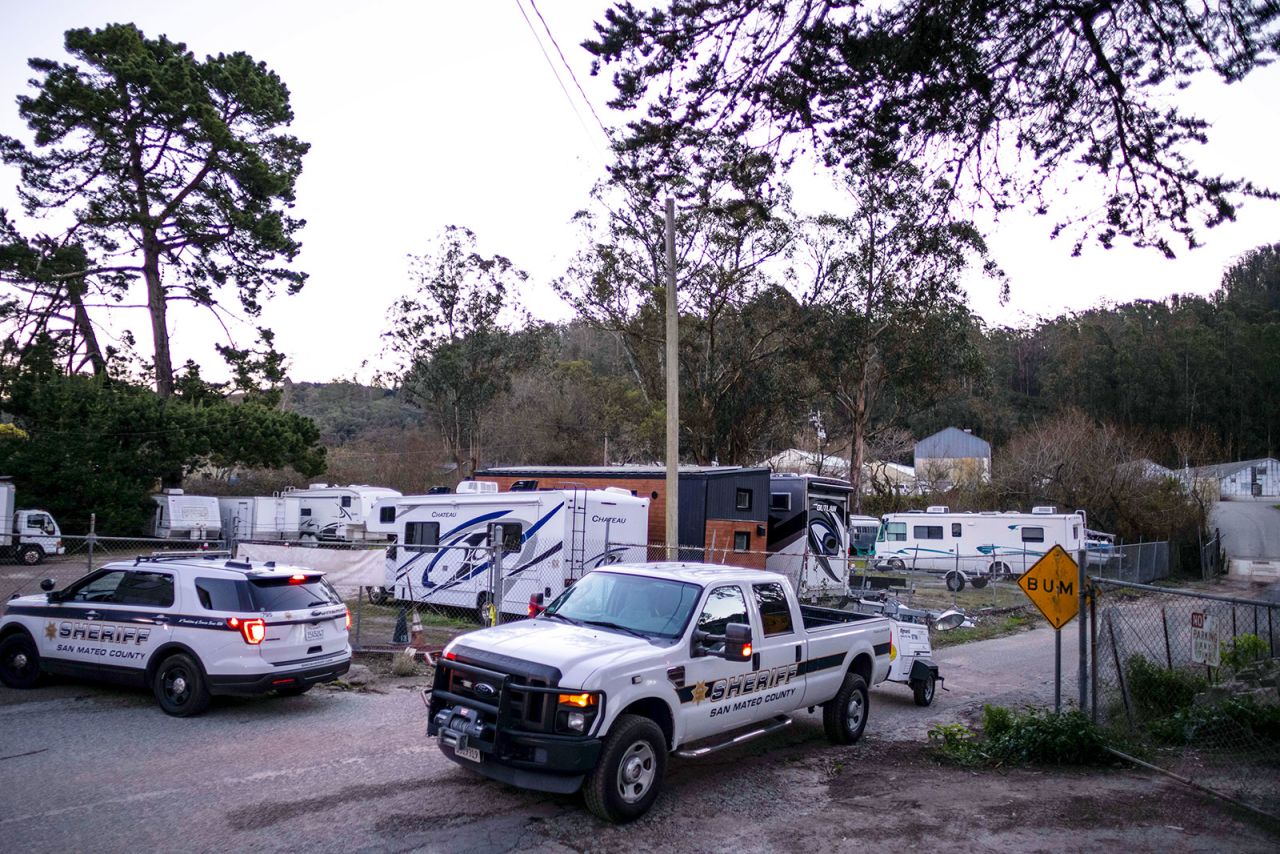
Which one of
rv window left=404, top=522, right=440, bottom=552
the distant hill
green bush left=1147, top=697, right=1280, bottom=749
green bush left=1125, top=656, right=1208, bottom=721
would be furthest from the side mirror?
the distant hill

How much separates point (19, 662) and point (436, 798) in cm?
646

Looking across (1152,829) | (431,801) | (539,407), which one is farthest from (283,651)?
(539,407)

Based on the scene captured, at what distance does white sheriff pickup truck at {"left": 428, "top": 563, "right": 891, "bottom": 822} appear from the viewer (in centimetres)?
647

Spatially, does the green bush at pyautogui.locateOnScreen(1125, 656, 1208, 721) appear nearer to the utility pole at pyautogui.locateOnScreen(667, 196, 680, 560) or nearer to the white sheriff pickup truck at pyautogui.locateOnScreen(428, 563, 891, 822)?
the white sheriff pickup truck at pyautogui.locateOnScreen(428, 563, 891, 822)

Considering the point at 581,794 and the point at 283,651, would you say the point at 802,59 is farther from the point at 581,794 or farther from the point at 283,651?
the point at 283,651

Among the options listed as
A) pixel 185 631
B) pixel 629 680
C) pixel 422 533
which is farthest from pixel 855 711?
pixel 422 533

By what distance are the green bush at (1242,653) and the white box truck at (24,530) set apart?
30.0 m

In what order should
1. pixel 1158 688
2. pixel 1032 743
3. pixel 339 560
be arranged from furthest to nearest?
pixel 339 560 < pixel 1158 688 < pixel 1032 743

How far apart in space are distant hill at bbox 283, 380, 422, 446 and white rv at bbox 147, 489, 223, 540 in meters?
30.2

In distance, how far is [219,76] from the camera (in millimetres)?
33688

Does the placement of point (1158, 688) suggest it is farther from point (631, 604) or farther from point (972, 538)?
point (972, 538)

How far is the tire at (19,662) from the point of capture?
10305mm

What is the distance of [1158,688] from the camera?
10.1 meters

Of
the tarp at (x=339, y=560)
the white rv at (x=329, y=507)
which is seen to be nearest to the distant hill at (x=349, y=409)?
the white rv at (x=329, y=507)
